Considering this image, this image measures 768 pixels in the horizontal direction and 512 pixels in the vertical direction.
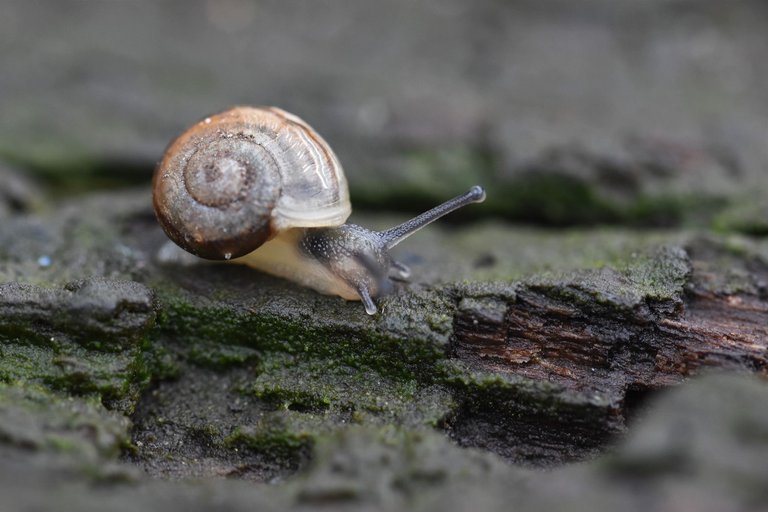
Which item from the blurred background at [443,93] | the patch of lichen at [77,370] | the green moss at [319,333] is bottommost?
the patch of lichen at [77,370]

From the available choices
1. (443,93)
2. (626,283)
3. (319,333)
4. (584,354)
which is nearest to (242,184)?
(319,333)

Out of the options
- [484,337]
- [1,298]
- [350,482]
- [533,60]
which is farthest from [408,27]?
[350,482]

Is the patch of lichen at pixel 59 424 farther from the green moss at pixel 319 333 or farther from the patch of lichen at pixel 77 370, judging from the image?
the green moss at pixel 319 333

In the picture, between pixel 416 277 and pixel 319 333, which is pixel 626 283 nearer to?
pixel 416 277

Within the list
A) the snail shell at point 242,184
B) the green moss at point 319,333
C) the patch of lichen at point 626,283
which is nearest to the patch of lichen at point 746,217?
the patch of lichen at point 626,283

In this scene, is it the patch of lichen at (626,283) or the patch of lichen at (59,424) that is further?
the patch of lichen at (626,283)

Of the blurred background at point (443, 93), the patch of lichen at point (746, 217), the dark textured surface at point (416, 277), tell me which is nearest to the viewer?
the dark textured surface at point (416, 277)

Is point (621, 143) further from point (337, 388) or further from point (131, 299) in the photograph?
point (131, 299)
